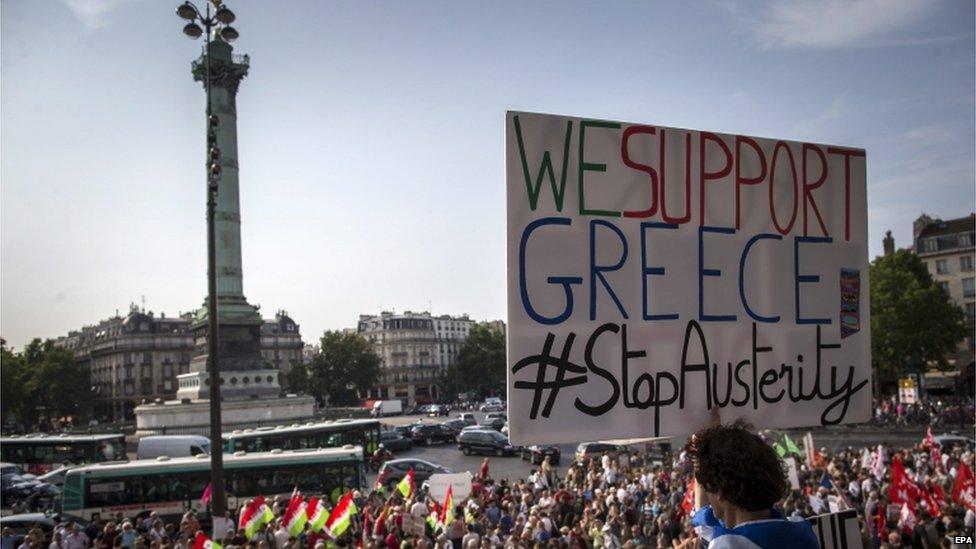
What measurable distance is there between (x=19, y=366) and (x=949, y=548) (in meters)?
96.4

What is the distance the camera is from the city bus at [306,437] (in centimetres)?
3225

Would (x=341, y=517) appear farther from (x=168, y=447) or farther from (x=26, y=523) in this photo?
(x=168, y=447)

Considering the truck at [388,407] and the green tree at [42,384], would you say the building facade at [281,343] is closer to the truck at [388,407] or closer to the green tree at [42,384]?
the green tree at [42,384]

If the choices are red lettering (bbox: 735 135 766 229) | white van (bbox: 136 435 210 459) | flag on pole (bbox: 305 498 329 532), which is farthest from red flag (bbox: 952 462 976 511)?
white van (bbox: 136 435 210 459)

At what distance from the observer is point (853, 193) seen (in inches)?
167

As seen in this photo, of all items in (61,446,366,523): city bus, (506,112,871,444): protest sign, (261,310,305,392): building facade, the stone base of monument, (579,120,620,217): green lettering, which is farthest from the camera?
(261,310,305,392): building facade

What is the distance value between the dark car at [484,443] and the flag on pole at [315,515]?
22751mm

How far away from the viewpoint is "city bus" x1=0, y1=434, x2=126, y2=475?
35656mm

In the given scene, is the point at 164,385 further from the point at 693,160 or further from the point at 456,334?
the point at 693,160

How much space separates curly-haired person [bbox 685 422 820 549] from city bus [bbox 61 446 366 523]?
21.3 meters

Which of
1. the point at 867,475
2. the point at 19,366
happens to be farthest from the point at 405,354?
the point at 867,475

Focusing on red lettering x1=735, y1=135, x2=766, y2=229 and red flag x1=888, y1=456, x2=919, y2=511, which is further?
red flag x1=888, y1=456, x2=919, y2=511

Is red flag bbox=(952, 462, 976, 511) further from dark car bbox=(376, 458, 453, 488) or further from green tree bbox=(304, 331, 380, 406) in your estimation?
green tree bbox=(304, 331, 380, 406)

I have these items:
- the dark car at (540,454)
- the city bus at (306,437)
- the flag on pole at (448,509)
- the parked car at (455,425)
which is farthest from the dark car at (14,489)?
the parked car at (455,425)
